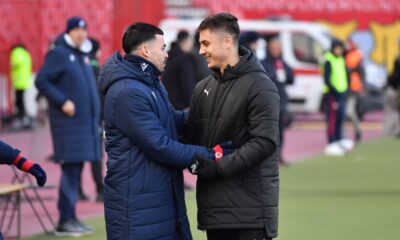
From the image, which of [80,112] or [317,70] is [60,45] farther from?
[317,70]

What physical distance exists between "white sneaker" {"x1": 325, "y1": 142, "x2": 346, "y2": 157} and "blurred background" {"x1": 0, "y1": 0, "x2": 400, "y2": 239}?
0.11 metres

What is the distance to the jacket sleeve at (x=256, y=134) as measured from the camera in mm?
6340

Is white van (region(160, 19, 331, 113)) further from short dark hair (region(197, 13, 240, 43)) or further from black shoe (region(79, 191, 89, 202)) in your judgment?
short dark hair (region(197, 13, 240, 43))

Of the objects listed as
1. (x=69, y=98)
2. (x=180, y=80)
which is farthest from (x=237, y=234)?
(x=180, y=80)

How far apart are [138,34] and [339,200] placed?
7042 mm

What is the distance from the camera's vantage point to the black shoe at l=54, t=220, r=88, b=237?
10680 millimetres

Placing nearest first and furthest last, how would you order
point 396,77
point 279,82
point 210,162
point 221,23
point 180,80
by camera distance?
point 210,162 → point 221,23 → point 180,80 → point 279,82 → point 396,77

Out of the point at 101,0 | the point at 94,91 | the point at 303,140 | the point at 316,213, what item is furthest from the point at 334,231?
the point at 101,0

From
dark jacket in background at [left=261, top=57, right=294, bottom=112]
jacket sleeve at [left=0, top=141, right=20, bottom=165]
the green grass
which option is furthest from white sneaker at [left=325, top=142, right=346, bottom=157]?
jacket sleeve at [left=0, top=141, right=20, bottom=165]

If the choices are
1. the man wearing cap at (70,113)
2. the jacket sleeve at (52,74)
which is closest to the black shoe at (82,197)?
the man wearing cap at (70,113)

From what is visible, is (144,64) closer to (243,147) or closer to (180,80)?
(243,147)

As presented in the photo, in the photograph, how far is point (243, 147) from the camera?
6383 millimetres

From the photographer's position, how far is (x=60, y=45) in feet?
35.5

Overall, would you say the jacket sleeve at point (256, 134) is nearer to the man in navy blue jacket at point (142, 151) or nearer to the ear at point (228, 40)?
the man in navy blue jacket at point (142, 151)
